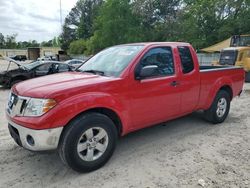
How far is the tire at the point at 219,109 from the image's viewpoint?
5.80 meters

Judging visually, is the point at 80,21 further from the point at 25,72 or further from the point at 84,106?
the point at 84,106

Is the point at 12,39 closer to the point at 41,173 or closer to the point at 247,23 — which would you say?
the point at 247,23

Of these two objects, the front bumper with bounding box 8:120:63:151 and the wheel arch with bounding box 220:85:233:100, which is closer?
the front bumper with bounding box 8:120:63:151

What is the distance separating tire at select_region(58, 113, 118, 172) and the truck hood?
412 millimetres

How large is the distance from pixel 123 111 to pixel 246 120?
3.85 m

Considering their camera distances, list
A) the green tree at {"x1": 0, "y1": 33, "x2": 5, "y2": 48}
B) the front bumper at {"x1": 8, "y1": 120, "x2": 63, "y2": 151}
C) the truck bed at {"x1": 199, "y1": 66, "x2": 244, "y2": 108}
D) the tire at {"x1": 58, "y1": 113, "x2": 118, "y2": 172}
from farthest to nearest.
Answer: the green tree at {"x1": 0, "y1": 33, "x2": 5, "y2": 48}
the truck bed at {"x1": 199, "y1": 66, "x2": 244, "y2": 108}
the tire at {"x1": 58, "y1": 113, "x2": 118, "y2": 172}
the front bumper at {"x1": 8, "y1": 120, "x2": 63, "y2": 151}

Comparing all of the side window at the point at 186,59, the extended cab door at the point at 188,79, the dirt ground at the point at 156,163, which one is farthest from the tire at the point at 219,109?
the side window at the point at 186,59

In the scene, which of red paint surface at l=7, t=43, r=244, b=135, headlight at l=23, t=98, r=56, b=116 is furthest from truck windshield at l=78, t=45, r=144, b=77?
headlight at l=23, t=98, r=56, b=116

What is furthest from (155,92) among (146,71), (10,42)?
(10,42)

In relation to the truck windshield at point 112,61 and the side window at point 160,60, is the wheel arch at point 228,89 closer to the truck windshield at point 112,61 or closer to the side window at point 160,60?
the side window at point 160,60

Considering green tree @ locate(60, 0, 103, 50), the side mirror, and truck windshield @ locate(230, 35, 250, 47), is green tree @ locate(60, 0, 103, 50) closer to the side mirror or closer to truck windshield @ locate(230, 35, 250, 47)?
truck windshield @ locate(230, 35, 250, 47)

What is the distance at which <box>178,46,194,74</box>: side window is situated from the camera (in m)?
4.94

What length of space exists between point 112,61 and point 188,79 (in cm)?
156

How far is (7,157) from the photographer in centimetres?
422
